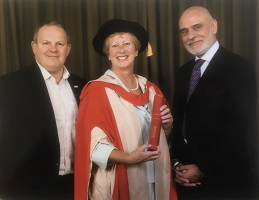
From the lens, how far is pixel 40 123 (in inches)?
37.6

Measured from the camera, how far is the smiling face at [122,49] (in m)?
0.97

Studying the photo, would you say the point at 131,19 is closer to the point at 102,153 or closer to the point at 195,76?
the point at 195,76

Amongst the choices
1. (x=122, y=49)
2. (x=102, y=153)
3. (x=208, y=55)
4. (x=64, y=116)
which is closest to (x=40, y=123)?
(x=64, y=116)

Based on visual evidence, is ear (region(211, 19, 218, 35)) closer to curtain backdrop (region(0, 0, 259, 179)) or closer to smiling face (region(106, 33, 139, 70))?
curtain backdrop (region(0, 0, 259, 179))

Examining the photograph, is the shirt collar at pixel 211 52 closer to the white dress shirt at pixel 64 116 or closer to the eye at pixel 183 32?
the eye at pixel 183 32

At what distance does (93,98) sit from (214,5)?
18.6 inches

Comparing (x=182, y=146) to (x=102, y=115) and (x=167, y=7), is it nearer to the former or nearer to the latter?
(x=102, y=115)

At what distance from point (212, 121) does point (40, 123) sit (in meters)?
0.47

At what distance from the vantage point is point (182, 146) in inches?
41.6

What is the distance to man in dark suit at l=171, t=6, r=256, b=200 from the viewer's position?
1.00 metres

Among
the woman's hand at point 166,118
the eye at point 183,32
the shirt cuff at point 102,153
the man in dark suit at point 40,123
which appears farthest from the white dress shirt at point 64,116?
the eye at point 183,32

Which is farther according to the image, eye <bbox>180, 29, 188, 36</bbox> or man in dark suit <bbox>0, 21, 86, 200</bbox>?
eye <bbox>180, 29, 188, 36</bbox>

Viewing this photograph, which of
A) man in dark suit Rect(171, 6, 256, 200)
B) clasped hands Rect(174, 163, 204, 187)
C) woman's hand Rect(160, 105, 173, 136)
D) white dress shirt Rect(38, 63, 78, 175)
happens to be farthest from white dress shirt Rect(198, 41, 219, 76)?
white dress shirt Rect(38, 63, 78, 175)

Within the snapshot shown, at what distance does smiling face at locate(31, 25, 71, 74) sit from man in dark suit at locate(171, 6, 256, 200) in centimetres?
36
